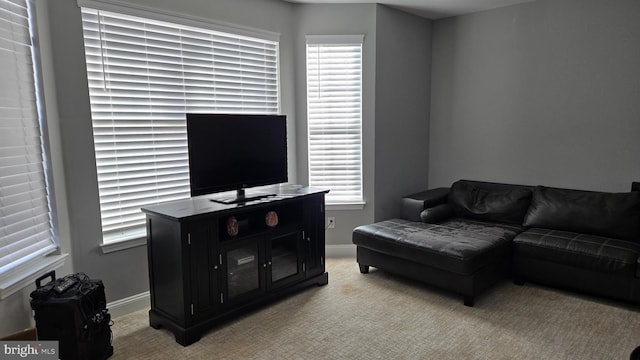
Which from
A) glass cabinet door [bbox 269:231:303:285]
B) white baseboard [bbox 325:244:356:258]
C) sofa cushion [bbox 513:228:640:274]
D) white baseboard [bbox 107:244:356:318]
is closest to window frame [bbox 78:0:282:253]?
white baseboard [bbox 107:244:356:318]

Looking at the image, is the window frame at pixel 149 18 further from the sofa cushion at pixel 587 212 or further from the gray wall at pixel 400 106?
the sofa cushion at pixel 587 212

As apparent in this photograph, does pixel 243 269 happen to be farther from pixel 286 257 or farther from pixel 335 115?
pixel 335 115

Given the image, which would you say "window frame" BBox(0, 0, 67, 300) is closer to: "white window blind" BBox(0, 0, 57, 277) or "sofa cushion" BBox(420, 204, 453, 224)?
"white window blind" BBox(0, 0, 57, 277)

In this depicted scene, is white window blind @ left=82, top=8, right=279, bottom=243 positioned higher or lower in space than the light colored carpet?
higher

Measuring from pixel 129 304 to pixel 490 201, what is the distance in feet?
10.8

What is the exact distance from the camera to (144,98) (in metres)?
2.96

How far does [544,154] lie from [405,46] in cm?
175

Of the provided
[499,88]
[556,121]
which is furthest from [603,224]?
[499,88]

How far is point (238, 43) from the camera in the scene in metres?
3.53

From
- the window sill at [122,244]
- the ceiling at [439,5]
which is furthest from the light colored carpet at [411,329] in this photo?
the ceiling at [439,5]

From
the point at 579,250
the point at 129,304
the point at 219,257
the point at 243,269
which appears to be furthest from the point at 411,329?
the point at 129,304

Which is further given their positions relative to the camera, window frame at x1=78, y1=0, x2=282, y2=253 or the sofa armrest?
the sofa armrest

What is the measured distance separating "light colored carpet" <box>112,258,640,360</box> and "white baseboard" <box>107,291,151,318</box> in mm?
58

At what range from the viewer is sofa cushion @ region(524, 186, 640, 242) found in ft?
10.6
